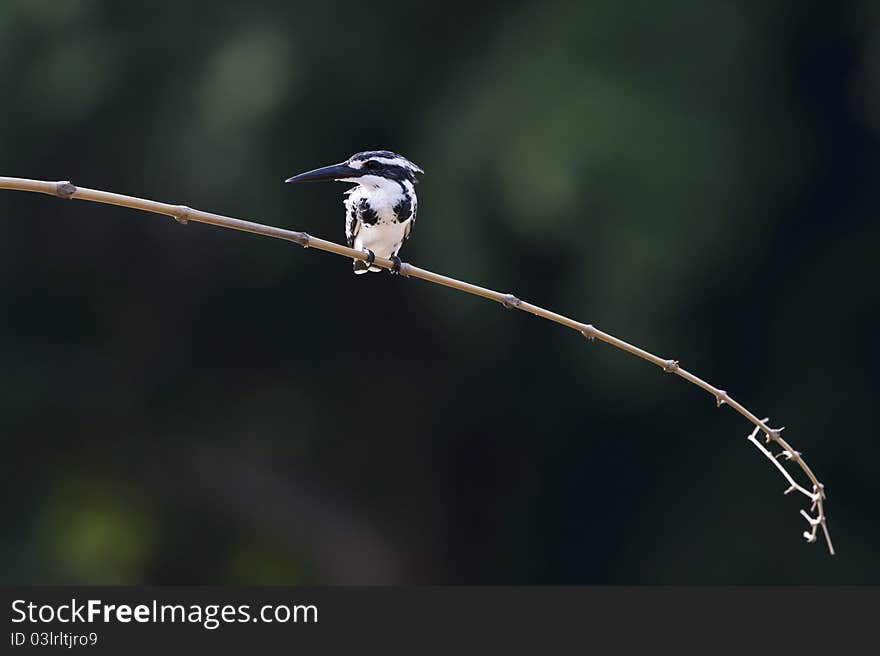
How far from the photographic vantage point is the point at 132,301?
6.38 m

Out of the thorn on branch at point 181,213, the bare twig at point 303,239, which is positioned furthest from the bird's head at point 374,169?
the thorn on branch at point 181,213

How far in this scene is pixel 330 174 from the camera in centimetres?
249

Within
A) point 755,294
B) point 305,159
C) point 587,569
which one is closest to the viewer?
point 305,159

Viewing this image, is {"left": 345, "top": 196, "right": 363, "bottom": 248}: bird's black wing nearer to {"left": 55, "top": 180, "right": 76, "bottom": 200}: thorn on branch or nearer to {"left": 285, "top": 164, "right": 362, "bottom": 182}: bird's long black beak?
{"left": 285, "top": 164, "right": 362, "bottom": 182}: bird's long black beak

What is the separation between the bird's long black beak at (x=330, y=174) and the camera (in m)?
2.36

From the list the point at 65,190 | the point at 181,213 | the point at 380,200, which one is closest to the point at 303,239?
the point at 181,213

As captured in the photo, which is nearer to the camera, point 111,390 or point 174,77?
point 174,77

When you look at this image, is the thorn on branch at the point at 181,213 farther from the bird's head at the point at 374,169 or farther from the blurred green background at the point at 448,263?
the blurred green background at the point at 448,263

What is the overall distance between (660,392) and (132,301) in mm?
2699

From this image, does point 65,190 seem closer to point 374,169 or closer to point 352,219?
point 374,169

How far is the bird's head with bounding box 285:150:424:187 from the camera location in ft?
8.70

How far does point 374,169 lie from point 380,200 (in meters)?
0.19

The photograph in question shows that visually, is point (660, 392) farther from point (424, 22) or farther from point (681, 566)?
point (424, 22)

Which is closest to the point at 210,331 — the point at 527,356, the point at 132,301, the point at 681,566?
the point at 132,301
